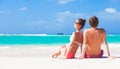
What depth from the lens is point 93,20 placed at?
654 cm

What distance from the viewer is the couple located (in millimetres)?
6660

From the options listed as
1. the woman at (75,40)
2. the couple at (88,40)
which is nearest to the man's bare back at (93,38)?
the couple at (88,40)

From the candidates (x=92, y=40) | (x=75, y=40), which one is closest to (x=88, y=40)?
(x=92, y=40)

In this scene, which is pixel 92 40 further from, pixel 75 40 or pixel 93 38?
pixel 75 40

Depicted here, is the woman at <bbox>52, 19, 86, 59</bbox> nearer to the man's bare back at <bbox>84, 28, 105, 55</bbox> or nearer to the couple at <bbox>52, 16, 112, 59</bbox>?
the couple at <bbox>52, 16, 112, 59</bbox>

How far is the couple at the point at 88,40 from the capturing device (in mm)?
6660

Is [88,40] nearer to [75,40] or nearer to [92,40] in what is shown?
[92,40]

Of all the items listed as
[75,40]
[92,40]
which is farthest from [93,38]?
[75,40]

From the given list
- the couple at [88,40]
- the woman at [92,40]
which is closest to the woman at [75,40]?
the couple at [88,40]

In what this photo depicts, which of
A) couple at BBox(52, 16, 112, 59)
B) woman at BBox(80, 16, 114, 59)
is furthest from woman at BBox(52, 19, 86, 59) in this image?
woman at BBox(80, 16, 114, 59)

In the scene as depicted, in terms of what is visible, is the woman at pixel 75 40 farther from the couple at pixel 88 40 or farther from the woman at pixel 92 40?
the woman at pixel 92 40

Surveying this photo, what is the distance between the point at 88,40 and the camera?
Result: 22.1 feet

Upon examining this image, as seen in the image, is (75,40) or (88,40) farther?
(75,40)

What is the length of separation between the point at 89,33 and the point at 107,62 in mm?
815
